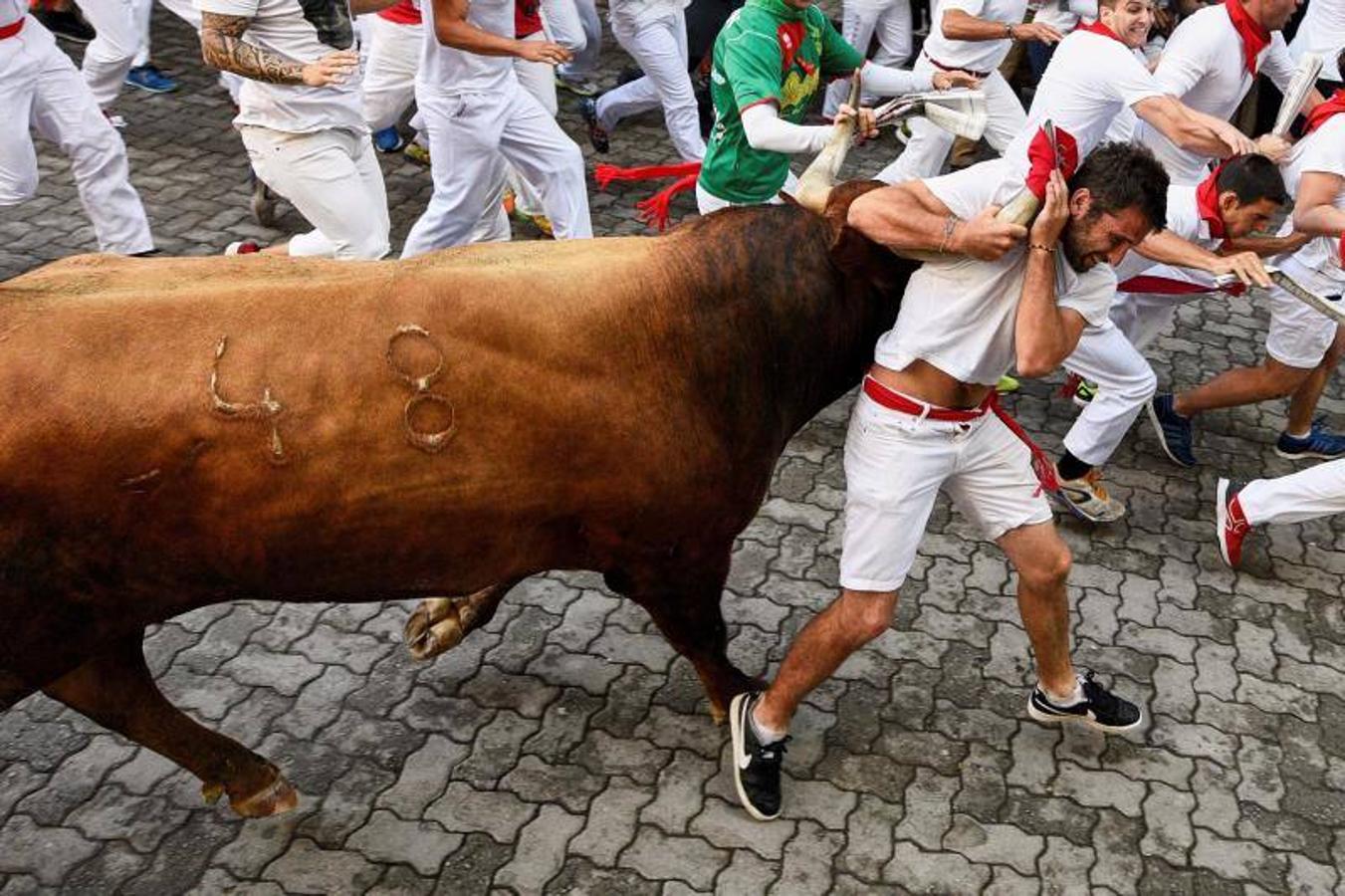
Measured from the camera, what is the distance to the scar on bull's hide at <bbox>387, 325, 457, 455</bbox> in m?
3.10

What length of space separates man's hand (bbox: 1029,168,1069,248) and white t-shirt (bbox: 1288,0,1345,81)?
4.40 metres

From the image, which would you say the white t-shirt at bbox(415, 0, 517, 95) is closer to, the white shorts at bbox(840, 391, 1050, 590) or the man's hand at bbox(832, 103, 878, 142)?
the man's hand at bbox(832, 103, 878, 142)

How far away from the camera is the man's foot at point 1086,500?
5.41 m

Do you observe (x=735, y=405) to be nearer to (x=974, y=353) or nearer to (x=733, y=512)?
(x=733, y=512)

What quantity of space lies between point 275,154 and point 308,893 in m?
3.22

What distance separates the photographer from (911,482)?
374cm

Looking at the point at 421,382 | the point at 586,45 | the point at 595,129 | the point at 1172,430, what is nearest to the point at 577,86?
the point at 586,45

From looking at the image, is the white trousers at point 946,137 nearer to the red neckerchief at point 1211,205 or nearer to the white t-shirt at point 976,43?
the white t-shirt at point 976,43


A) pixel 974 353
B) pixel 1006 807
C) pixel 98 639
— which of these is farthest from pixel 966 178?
pixel 98 639

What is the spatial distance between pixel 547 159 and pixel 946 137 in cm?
210

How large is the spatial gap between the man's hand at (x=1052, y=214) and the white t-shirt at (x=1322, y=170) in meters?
2.53

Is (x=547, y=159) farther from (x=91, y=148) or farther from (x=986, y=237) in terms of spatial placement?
(x=986, y=237)

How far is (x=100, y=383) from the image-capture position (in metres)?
2.94

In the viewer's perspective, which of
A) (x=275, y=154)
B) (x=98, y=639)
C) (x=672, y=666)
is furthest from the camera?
(x=275, y=154)
